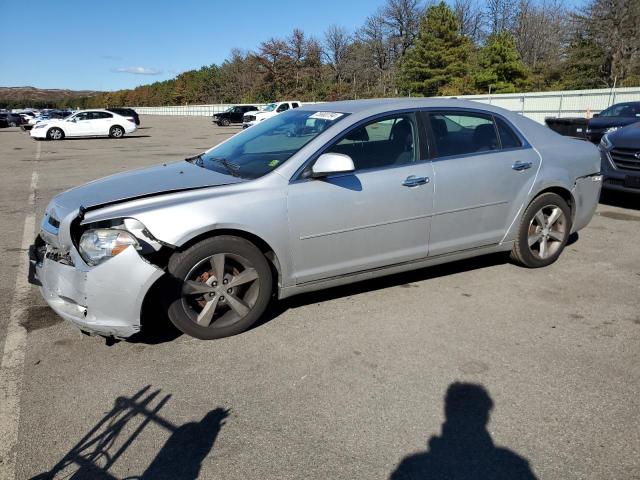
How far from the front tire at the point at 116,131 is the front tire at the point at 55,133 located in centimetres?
240

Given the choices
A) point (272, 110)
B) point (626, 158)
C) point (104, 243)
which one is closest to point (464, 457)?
point (104, 243)

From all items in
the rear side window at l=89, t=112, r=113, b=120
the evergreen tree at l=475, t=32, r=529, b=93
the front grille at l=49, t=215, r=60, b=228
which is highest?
the evergreen tree at l=475, t=32, r=529, b=93

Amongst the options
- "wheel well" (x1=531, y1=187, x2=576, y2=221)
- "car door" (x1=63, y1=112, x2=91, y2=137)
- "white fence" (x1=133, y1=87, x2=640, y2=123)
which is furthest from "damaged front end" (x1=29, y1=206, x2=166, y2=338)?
"car door" (x1=63, y1=112, x2=91, y2=137)

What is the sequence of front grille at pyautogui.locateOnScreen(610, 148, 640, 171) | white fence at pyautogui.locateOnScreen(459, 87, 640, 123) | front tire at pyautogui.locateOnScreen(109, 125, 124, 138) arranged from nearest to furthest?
front grille at pyautogui.locateOnScreen(610, 148, 640, 171) → white fence at pyautogui.locateOnScreen(459, 87, 640, 123) → front tire at pyautogui.locateOnScreen(109, 125, 124, 138)

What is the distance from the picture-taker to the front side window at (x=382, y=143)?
4.12 meters

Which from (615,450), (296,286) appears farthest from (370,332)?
(615,450)

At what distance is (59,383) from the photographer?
10.4 feet

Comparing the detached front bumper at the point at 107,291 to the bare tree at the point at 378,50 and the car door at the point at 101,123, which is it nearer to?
the car door at the point at 101,123

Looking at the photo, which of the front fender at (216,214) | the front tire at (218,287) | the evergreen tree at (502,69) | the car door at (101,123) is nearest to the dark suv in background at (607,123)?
the front fender at (216,214)

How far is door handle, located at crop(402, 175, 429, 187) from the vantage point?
4152 mm

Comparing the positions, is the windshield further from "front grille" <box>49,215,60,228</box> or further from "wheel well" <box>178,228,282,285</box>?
"front grille" <box>49,215,60,228</box>

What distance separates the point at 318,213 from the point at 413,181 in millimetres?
870

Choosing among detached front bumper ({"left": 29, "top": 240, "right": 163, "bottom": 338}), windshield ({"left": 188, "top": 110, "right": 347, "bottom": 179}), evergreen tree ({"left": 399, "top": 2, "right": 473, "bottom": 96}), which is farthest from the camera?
evergreen tree ({"left": 399, "top": 2, "right": 473, "bottom": 96})

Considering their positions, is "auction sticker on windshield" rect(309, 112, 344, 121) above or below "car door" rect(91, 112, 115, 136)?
below
